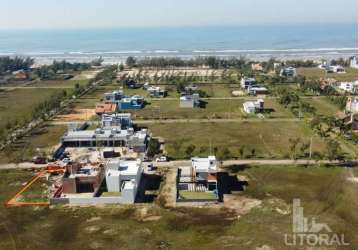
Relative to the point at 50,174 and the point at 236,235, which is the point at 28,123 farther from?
the point at 236,235

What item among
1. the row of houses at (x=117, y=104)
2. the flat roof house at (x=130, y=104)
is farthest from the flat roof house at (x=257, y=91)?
the flat roof house at (x=130, y=104)

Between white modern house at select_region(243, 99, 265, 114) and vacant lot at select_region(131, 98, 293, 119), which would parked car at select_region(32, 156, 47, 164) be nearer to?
vacant lot at select_region(131, 98, 293, 119)

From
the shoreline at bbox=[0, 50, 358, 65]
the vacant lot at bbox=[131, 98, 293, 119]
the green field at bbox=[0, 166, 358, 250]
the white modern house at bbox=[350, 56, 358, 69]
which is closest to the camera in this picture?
the green field at bbox=[0, 166, 358, 250]

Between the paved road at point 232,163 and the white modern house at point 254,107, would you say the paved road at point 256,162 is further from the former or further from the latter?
the white modern house at point 254,107

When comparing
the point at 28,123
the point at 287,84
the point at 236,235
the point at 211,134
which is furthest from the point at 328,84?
the point at 236,235

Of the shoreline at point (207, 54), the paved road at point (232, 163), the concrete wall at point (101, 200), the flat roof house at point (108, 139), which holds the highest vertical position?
the shoreline at point (207, 54)

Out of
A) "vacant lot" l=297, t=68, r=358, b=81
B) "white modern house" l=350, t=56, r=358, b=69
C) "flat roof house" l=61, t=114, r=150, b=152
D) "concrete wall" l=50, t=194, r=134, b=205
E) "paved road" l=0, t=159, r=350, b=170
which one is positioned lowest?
"concrete wall" l=50, t=194, r=134, b=205

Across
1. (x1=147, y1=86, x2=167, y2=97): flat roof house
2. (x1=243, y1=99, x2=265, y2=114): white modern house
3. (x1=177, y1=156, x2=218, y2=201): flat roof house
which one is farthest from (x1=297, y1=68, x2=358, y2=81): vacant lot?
(x1=177, y1=156, x2=218, y2=201): flat roof house

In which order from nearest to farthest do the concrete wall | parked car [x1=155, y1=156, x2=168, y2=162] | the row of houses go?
the concrete wall < parked car [x1=155, y1=156, x2=168, y2=162] < the row of houses
